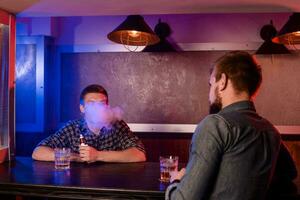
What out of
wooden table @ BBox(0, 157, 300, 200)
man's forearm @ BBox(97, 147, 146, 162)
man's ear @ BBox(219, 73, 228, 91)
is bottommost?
wooden table @ BBox(0, 157, 300, 200)

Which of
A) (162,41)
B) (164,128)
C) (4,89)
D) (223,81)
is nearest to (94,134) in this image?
(4,89)

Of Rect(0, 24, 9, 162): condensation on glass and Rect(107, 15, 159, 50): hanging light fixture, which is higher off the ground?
Rect(107, 15, 159, 50): hanging light fixture

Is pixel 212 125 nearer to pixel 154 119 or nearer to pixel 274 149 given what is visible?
pixel 274 149

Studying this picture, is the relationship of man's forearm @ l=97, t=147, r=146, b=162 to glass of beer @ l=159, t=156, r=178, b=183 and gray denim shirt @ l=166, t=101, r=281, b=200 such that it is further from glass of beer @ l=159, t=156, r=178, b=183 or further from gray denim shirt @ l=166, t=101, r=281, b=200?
gray denim shirt @ l=166, t=101, r=281, b=200

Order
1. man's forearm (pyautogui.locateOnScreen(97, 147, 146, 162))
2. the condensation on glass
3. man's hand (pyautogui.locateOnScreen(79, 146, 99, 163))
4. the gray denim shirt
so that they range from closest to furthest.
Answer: the gray denim shirt, man's hand (pyautogui.locateOnScreen(79, 146, 99, 163)), man's forearm (pyautogui.locateOnScreen(97, 147, 146, 162)), the condensation on glass

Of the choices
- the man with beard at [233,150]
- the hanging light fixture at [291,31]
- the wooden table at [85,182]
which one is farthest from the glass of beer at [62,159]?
the hanging light fixture at [291,31]

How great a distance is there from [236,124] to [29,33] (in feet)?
12.5

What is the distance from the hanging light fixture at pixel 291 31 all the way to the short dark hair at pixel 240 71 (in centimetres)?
174

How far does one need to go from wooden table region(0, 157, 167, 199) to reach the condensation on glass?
1.29ft

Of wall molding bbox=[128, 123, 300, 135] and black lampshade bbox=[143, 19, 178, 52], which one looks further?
wall molding bbox=[128, 123, 300, 135]

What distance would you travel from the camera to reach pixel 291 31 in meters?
3.09

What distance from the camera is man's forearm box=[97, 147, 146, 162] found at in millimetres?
2738

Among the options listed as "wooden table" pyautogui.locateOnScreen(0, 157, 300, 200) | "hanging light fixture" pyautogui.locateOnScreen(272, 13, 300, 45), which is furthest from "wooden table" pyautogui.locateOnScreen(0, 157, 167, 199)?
"hanging light fixture" pyautogui.locateOnScreen(272, 13, 300, 45)

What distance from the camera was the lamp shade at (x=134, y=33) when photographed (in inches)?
→ 122
